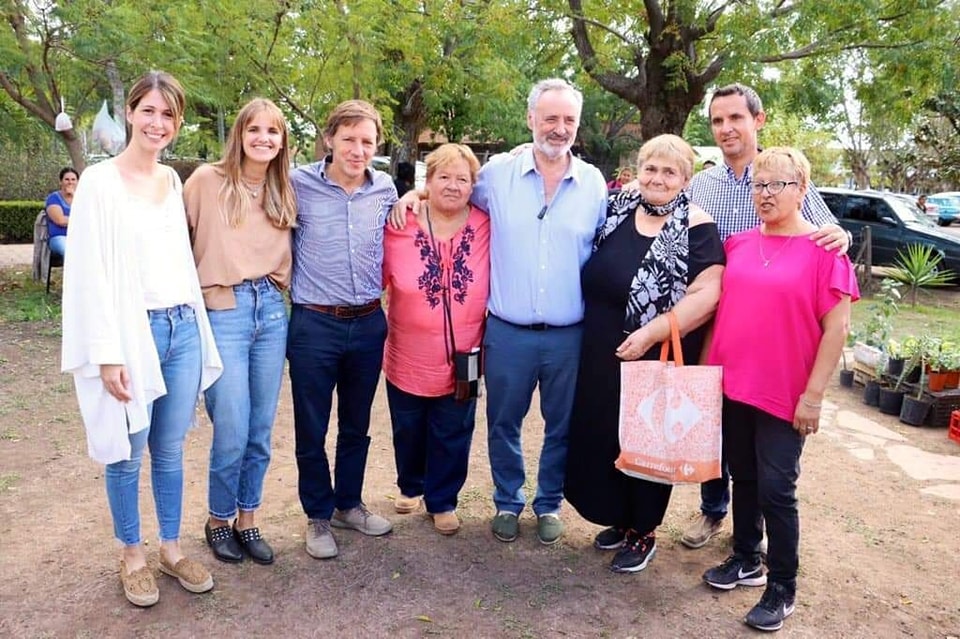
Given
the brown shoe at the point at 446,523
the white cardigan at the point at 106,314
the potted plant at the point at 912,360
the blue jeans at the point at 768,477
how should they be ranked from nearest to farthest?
1. the white cardigan at the point at 106,314
2. the blue jeans at the point at 768,477
3. the brown shoe at the point at 446,523
4. the potted plant at the point at 912,360

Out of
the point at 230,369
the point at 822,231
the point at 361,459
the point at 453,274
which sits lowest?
the point at 361,459

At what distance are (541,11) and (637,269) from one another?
29.4 ft

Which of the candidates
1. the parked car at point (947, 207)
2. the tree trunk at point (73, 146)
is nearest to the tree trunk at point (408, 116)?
the tree trunk at point (73, 146)

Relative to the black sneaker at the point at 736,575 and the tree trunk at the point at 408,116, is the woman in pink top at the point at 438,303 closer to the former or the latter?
the black sneaker at the point at 736,575

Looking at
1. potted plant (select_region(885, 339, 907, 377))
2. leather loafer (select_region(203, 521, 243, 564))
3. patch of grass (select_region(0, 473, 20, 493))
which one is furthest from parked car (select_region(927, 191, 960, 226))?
patch of grass (select_region(0, 473, 20, 493))

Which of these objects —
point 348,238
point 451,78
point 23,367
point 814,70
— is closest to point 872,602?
point 348,238

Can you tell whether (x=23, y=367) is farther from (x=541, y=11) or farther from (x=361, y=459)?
(x=541, y=11)

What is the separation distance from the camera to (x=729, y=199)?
11.1 feet

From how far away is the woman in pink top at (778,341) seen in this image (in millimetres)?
2738

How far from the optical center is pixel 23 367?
20.9 feet

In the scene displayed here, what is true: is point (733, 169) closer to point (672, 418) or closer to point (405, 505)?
point (672, 418)

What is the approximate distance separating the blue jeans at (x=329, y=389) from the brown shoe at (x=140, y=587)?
2.38 ft

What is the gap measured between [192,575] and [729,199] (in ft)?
9.07

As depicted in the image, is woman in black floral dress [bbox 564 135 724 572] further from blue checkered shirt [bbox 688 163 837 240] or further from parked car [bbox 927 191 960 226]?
parked car [bbox 927 191 960 226]
